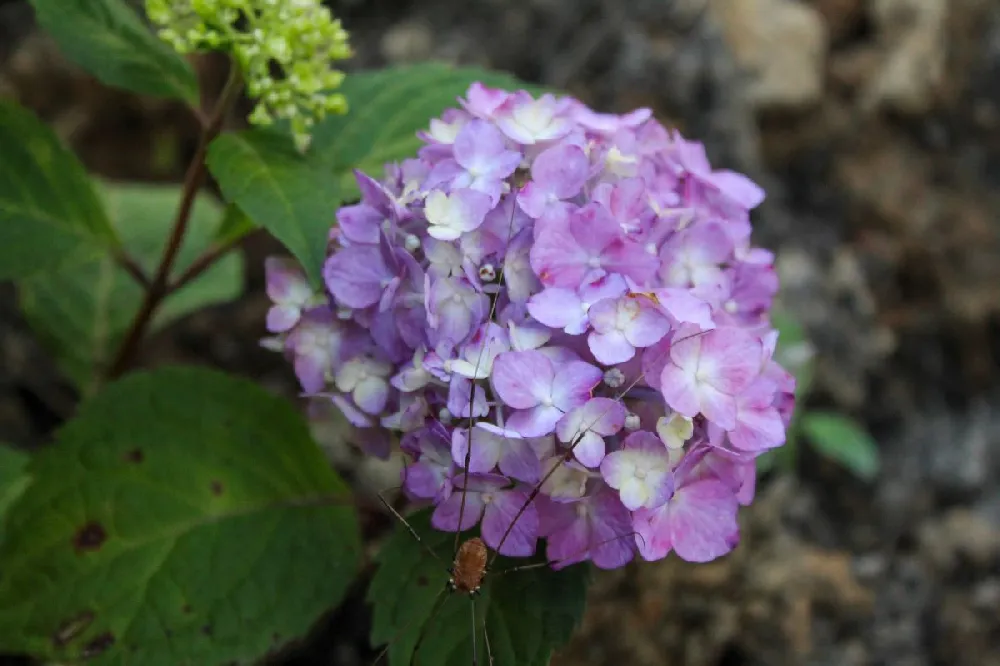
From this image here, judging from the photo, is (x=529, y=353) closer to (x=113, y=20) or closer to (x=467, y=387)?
(x=467, y=387)

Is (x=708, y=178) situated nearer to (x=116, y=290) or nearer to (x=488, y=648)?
(x=488, y=648)

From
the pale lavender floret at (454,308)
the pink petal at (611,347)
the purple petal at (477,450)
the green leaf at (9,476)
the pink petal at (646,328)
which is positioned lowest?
the green leaf at (9,476)

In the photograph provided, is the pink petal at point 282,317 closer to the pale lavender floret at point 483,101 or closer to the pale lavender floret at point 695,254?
the pale lavender floret at point 483,101

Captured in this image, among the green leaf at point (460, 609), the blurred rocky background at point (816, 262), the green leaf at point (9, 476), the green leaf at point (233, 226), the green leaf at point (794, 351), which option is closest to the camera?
the green leaf at point (460, 609)

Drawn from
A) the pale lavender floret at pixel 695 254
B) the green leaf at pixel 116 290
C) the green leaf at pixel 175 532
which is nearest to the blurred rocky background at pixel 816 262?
the green leaf at pixel 116 290

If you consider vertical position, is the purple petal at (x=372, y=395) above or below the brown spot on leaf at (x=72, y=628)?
above

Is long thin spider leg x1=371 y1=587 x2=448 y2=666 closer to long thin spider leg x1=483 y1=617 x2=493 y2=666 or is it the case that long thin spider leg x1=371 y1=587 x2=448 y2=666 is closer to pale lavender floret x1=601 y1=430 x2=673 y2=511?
long thin spider leg x1=483 y1=617 x2=493 y2=666

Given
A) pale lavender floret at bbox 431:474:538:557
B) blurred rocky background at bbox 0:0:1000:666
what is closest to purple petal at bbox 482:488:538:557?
pale lavender floret at bbox 431:474:538:557
